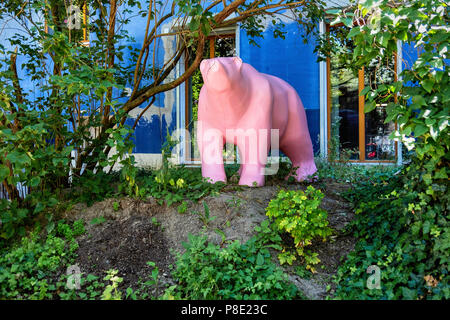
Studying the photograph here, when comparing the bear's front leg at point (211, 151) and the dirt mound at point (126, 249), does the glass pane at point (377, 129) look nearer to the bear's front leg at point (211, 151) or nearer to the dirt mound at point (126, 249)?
the bear's front leg at point (211, 151)

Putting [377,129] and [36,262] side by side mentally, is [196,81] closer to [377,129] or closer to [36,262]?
[377,129]

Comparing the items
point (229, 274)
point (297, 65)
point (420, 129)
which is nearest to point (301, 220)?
point (229, 274)

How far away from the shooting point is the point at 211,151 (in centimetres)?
342

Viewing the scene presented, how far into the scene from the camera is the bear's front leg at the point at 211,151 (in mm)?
3379

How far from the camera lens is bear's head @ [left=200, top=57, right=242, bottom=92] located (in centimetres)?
293

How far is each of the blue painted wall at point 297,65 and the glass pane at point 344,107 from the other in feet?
1.23

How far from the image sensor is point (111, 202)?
3023mm

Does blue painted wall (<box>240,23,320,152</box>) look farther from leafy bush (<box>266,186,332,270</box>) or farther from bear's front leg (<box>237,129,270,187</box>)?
leafy bush (<box>266,186,332,270</box>)

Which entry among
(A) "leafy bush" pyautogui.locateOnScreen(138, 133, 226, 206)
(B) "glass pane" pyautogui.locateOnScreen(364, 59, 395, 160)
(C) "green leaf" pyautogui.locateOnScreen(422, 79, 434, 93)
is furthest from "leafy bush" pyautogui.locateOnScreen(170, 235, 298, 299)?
(B) "glass pane" pyautogui.locateOnScreen(364, 59, 395, 160)

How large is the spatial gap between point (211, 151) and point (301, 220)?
1371 millimetres

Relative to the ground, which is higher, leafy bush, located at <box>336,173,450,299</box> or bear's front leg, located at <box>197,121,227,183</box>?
bear's front leg, located at <box>197,121,227,183</box>

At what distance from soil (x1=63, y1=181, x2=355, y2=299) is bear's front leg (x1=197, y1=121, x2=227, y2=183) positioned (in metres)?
0.32

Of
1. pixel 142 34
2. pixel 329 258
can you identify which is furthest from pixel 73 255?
pixel 142 34

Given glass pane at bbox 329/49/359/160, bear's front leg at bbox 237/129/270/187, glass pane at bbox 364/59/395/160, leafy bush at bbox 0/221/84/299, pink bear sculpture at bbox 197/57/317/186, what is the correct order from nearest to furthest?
1. leafy bush at bbox 0/221/84/299
2. pink bear sculpture at bbox 197/57/317/186
3. bear's front leg at bbox 237/129/270/187
4. glass pane at bbox 364/59/395/160
5. glass pane at bbox 329/49/359/160
